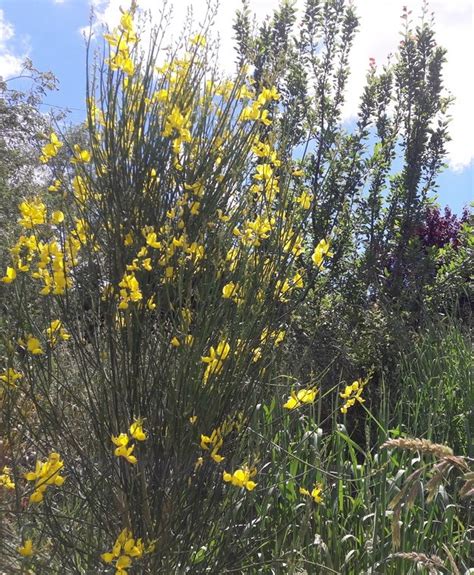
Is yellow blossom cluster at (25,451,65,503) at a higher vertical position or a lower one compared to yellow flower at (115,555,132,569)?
higher

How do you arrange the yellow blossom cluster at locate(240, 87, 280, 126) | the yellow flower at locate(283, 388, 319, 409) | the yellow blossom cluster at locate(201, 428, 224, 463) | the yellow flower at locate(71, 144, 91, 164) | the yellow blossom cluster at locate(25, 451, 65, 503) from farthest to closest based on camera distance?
the yellow blossom cluster at locate(240, 87, 280, 126) → the yellow flower at locate(71, 144, 91, 164) → the yellow flower at locate(283, 388, 319, 409) → the yellow blossom cluster at locate(201, 428, 224, 463) → the yellow blossom cluster at locate(25, 451, 65, 503)

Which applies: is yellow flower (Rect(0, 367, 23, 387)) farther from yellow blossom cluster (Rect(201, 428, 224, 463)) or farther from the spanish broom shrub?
yellow blossom cluster (Rect(201, 428, 224, 463))

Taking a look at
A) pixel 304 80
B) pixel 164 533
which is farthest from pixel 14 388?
pixel 304 80

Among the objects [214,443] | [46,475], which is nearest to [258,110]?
[214,443]

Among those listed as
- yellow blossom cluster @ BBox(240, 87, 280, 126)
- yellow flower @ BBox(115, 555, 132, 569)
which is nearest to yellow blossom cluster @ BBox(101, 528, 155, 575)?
Answer: yellow flower @ BBox(115, 555, 132, 569)

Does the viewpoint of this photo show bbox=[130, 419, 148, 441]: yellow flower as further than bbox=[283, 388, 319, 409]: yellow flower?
No

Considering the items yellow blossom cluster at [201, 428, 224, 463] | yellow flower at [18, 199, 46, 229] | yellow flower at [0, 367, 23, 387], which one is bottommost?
yellow blossom cluster at [201, 428, 224, 463]

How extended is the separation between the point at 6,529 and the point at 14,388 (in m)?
0.56

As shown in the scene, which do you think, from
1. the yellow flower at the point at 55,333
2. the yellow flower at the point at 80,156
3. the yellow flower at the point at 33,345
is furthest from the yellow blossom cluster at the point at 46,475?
the yellow flower at the point at 80,156

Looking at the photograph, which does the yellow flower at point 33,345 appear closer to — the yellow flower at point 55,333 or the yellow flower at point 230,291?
the yellow flower at point 55,333

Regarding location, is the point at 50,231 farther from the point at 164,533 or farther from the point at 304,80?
the point at 304,80

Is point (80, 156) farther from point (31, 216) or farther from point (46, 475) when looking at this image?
point (46, 475)

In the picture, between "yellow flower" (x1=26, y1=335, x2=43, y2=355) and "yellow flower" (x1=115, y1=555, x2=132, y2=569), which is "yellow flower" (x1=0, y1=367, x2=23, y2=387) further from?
"yellow flower" (x1=115, y1=555, x2=132, y2=569)

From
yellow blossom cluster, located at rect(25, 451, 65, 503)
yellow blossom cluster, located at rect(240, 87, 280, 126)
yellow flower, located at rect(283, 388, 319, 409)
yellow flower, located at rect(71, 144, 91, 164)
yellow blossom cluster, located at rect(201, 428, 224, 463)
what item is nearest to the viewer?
yellow blossom cluster, located at rect(25, 451, 65, 503)
